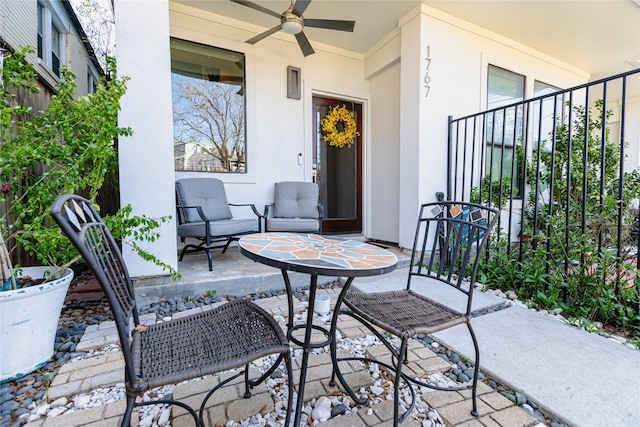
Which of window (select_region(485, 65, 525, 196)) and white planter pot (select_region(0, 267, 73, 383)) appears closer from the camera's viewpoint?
white planter pot (select_region(0, 267, 73, 383))

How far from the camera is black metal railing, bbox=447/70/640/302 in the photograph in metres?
2.12

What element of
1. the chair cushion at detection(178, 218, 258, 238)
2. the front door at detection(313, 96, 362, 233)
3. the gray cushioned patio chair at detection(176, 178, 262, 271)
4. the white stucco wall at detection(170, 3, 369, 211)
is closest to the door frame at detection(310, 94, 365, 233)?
the front door at detection(313, 96, 362, 233)

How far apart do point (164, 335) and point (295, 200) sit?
9.73ft

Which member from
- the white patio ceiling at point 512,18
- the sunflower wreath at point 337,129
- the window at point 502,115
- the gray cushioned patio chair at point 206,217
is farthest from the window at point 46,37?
the window at point 502,115

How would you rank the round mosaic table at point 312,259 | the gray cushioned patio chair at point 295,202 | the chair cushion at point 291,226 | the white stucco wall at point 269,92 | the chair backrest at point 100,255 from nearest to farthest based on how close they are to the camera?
the chair backrest at point 100,255
the round mosaic table at point 312,259
the chair cushion at point 291,226
the white stucco wall at point 269,92
the gray cushioned patio chair at point 295,202

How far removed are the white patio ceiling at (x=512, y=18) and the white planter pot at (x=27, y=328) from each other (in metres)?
3.35

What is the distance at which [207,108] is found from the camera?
3.76 metres

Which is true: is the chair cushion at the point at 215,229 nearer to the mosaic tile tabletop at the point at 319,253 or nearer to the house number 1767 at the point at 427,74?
the mosaic tile tabletop at the point at 319,253

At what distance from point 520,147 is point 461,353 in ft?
12.3

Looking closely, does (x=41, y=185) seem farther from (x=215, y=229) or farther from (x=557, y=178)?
(x=557, y=178)

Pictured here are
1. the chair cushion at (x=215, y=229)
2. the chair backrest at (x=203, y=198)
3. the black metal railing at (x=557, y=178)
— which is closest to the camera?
the black metal railing at (x=557, y=178)

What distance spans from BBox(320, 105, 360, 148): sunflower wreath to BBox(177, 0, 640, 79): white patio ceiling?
0.92 m

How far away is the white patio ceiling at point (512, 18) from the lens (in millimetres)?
3414

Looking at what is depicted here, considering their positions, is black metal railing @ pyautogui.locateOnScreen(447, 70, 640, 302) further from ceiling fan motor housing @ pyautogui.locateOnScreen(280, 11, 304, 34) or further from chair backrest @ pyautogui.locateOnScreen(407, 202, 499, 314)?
ceiling fan motor housing @ pyautogui.locateOnScreen(280, 11, 304, 34)
